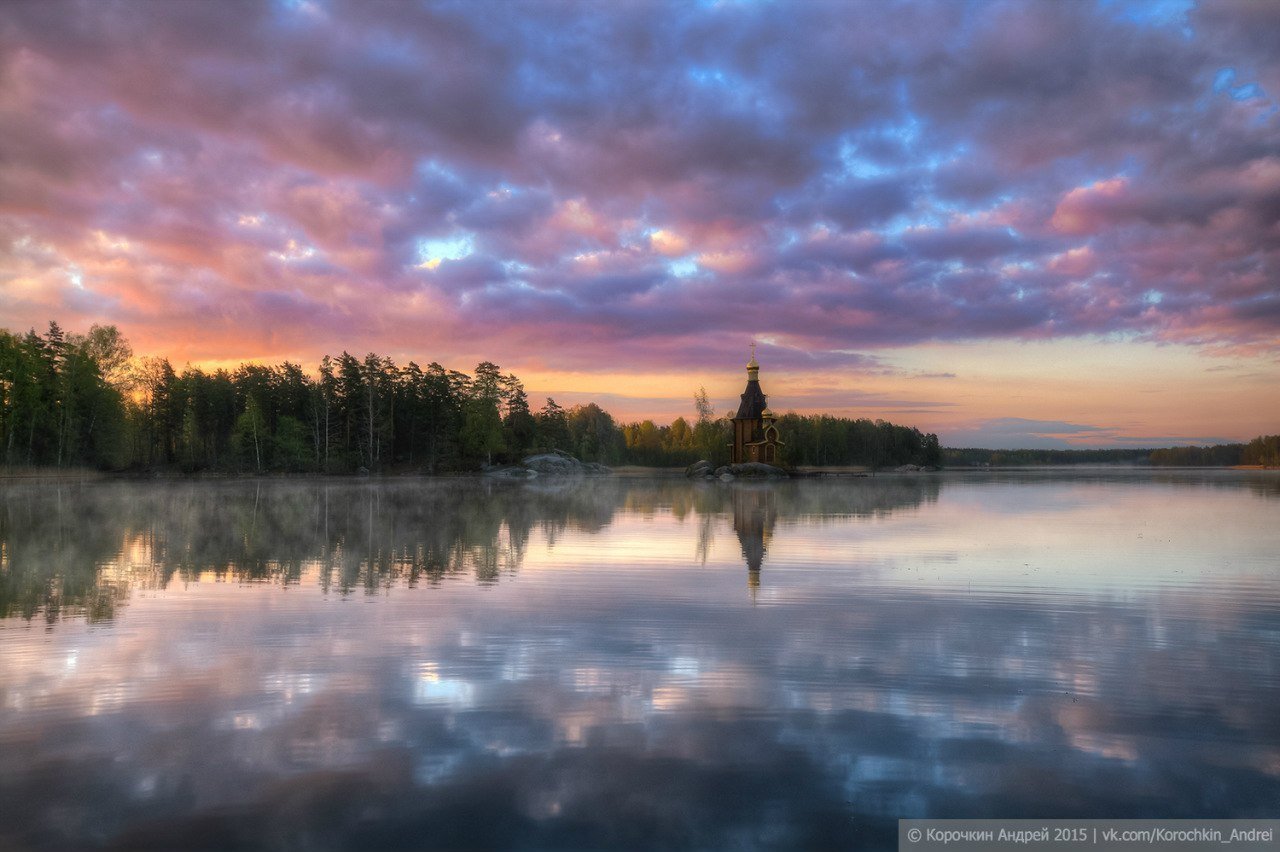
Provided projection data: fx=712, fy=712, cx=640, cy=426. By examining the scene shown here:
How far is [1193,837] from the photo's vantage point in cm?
441

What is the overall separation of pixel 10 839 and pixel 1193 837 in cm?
716

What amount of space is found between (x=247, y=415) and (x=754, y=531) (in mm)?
76541

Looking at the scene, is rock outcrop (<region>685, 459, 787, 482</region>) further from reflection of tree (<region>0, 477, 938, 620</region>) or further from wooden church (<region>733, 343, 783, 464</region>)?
reflection of tree (<region>0, 477, 938, 620</region>)

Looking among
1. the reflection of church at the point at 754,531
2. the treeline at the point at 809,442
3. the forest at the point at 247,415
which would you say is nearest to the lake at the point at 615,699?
the reflection of church at the point at 754,531

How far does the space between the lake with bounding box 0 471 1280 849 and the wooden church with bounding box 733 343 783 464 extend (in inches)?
2962

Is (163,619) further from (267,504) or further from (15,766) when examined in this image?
(267,504)

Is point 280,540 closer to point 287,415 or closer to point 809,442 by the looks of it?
point 287,415

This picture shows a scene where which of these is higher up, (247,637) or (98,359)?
(98,359)

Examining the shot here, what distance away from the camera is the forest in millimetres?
68000

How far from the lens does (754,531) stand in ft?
70.3

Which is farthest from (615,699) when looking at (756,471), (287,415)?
(287,415)

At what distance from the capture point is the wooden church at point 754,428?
9012 cm

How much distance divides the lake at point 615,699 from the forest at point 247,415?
68.7 metres

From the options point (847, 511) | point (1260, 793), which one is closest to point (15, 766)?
point (1260, 793)
